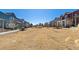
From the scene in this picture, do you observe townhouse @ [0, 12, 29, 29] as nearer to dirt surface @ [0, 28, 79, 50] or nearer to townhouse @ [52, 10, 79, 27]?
dirt surface @ [0, 28, 79, 50]

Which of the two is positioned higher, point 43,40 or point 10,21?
point 10,21

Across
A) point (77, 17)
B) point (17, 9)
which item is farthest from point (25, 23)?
point (77, 17)

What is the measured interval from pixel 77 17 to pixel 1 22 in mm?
1042

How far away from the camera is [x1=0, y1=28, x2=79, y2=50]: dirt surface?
2402 millimetres

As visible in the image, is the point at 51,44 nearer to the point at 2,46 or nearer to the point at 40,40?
the point at 40,40

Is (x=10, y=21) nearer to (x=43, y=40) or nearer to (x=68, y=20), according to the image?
(x=43, y=40)

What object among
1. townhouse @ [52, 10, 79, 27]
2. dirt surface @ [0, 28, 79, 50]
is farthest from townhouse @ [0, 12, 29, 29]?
townhouse @ [52, 10, 79, 27]

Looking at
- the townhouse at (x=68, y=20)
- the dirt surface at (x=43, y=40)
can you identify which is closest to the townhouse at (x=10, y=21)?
the dirt surface at (x=43, y=40)

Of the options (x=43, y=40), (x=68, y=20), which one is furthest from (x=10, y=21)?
(x=68, y=20)

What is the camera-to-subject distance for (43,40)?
2.43m

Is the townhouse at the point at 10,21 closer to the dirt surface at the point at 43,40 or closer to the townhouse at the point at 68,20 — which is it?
the dirt surface at the point at 43,40

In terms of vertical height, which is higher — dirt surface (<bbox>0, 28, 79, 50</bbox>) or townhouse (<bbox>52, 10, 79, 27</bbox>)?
townhouse (<bbox>52, 10, 79, 27</bbox>)
